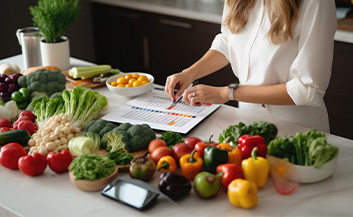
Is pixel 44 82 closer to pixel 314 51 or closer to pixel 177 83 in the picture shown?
pixel 177 83

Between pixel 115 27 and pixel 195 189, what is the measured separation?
9.93 feet

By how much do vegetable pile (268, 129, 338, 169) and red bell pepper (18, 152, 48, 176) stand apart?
2.41 feet

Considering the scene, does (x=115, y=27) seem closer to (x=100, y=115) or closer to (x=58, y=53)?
(x=58, y=53)

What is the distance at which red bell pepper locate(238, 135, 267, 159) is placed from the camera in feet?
4.73

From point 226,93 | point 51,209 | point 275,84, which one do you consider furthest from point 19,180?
point 275,84

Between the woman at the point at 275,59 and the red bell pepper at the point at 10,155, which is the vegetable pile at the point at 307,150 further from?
the red bell pepper at the point at 10,155

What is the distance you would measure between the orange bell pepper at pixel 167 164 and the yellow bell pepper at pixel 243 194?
224 millimetres

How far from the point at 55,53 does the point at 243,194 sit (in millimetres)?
1562

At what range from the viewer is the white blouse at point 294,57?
163 centimetres

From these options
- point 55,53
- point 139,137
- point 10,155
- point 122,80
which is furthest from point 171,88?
point 55,53

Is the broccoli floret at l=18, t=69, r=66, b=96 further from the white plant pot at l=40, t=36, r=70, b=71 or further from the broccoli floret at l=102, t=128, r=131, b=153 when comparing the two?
the broccoli floret at l=102, t=128, r=131, b=153

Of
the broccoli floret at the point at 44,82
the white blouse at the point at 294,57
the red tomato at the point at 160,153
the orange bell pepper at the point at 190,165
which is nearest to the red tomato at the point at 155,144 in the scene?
the red tomato at the point at 160,153

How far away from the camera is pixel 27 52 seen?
249cm

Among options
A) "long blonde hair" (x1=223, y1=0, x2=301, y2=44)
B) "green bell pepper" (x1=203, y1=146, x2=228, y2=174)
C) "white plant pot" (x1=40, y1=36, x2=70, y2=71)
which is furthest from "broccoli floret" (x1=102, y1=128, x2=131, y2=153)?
"white plant pot" (x1=40, y1=36, x2=70, y2=71)
